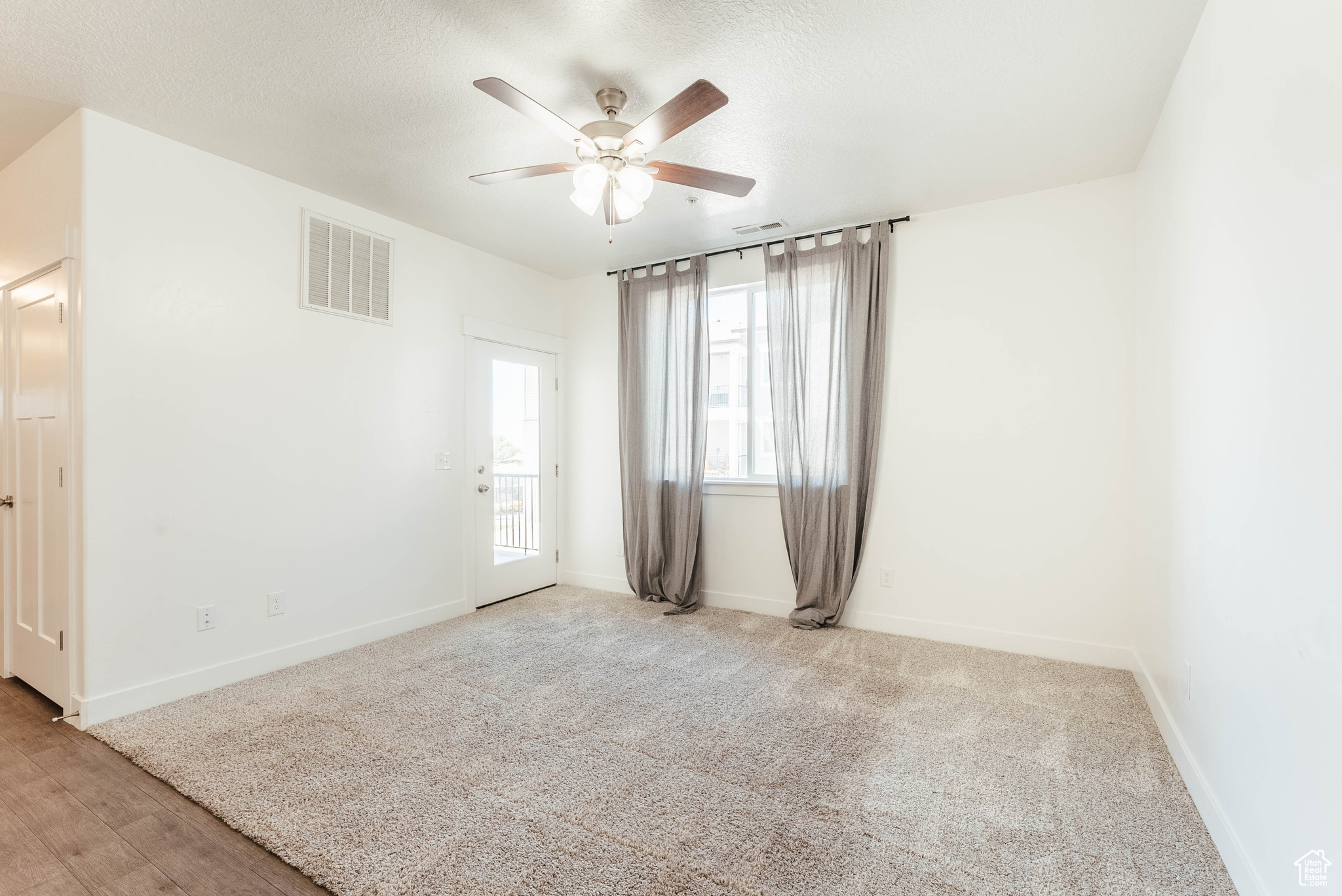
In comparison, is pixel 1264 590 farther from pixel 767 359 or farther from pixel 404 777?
pixel 767 359

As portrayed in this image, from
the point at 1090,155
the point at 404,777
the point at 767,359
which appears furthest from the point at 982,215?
the point at 404,777

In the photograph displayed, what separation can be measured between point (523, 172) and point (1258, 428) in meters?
2.54

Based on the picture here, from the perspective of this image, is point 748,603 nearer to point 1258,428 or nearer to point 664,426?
point 664,426

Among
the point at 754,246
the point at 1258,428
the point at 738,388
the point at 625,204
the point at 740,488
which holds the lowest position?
the point at 740,488

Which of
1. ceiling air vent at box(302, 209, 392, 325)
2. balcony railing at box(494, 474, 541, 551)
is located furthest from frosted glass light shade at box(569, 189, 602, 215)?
balcony railing at box(494, 474, 541, 551)

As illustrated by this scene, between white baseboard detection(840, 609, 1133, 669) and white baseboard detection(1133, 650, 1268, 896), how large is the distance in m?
0.50

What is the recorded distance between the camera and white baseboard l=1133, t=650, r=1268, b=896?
1.57 metres

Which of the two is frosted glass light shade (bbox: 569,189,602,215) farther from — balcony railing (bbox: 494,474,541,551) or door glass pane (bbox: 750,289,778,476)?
balcony railing (bbox: 494,474,541,551)

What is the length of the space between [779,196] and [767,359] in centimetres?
114

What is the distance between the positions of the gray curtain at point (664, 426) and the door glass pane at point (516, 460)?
0.73 m

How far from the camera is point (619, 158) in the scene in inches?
93.0

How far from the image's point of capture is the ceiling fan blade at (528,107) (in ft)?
6.09

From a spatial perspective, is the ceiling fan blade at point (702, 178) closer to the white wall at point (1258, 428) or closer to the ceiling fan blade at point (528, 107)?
the ceiling fan blade at point (528, 107)

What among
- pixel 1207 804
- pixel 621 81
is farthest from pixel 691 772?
pixel 621 81
